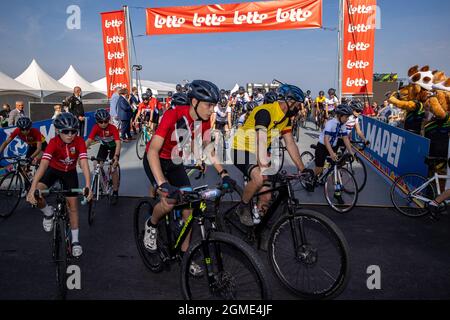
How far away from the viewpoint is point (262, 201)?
4.31 meters

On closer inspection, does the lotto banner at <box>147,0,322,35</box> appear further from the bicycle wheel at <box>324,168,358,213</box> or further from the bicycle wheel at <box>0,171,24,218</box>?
the bicycle wheel at <box>0,171,24,218</box>

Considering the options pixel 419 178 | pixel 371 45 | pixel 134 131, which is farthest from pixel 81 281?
pixel 134 131

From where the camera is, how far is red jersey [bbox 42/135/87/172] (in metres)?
4.28

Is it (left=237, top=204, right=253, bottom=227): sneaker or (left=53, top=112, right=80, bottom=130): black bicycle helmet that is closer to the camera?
(left=53, top=112, right=80, bottom=130): black bicycle helmet

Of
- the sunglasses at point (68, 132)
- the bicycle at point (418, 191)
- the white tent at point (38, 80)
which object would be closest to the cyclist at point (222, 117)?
the bicycle at point (418, 191)

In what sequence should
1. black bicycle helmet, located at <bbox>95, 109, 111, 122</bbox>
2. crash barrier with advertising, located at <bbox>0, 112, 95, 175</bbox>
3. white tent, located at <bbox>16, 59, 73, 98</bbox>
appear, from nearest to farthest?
black bicycle helmet, located at <bbox>95, 109, 111, 122</bbox> → crash barrier with advertising, located at <bbox>0, 112, 95, 175</bbox> → white tent, located at <bbox>16, 59, 73, 98</bbox>

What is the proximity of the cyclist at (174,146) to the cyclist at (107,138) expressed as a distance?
2.67 metres

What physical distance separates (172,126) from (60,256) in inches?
71.1

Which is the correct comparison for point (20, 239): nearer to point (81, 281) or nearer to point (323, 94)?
point (81, 281)

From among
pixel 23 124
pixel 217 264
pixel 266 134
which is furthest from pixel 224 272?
pixel 23 124

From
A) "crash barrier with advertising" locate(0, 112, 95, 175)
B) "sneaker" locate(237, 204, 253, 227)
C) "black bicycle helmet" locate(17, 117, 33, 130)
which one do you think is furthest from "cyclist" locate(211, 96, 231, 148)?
"sneaker" locate(237, 204, 253, 227)

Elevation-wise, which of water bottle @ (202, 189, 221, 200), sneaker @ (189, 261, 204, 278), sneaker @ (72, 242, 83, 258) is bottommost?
sneaker @ (72, 242, 83, 258)

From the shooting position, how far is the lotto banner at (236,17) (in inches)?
491
